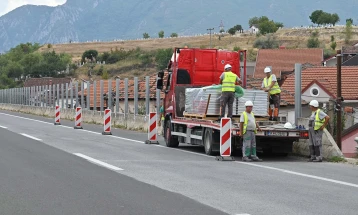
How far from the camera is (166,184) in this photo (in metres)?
13.1

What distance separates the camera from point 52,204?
35.1ft

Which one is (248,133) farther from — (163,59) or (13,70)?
(13,70)

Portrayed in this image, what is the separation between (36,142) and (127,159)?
6.61m

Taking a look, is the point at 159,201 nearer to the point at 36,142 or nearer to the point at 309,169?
the point at 309,169

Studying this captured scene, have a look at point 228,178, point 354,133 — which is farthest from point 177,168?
point 354,133

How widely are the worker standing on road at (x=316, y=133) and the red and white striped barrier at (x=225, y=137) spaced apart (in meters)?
2.04

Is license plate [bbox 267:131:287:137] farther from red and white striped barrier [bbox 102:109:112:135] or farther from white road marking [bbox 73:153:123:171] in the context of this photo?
red and white striped barrier [bbox 102:109:112:135]

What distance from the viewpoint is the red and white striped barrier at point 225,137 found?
715 inches

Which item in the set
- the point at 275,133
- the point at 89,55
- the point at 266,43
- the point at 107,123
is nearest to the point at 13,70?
the point at 89,55

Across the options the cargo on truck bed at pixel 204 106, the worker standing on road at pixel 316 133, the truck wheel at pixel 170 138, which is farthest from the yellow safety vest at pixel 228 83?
the truck wheel at pixel 170 138

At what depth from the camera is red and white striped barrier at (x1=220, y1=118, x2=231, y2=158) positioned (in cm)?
1817

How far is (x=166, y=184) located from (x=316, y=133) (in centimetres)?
649

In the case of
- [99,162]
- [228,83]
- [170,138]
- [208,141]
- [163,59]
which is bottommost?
[99,162]

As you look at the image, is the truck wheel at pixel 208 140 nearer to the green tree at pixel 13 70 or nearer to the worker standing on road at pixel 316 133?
the worker standing on road at pixel 316 133
